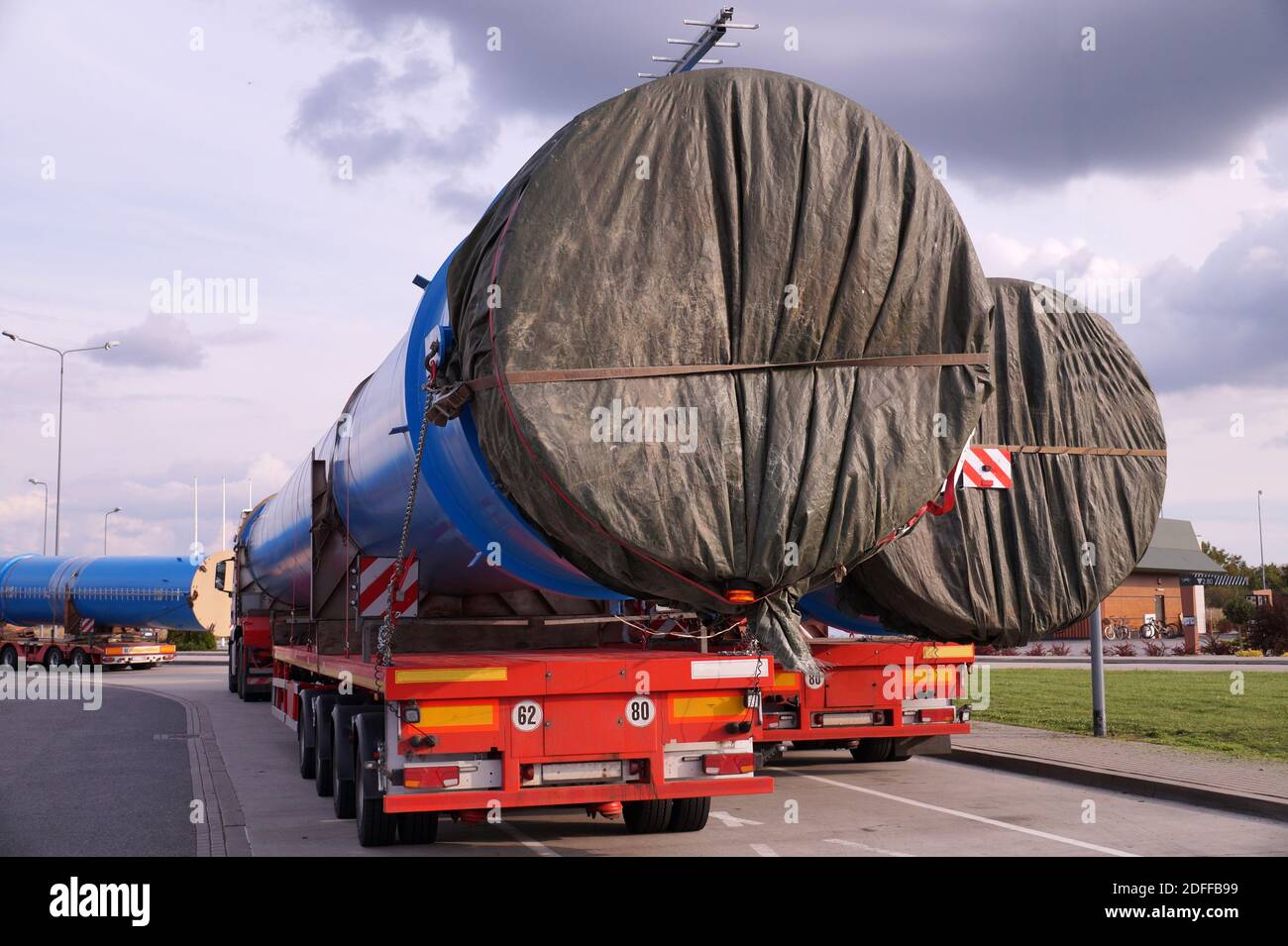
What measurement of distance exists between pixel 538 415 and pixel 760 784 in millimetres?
3192

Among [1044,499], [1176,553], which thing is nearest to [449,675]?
[1044,499]

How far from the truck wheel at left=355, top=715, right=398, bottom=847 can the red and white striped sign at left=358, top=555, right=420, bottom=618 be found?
97 cm

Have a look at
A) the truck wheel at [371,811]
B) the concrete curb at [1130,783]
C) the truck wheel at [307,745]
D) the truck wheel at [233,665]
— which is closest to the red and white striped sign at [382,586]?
the truck wheel at [371,811]

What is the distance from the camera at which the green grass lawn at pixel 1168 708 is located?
12.9 m

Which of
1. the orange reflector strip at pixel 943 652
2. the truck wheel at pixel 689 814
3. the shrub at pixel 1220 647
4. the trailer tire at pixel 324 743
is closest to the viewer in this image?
the truck wheel at pixel 689 814

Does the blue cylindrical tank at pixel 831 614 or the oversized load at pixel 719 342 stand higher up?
the oversized load at pixel 719 342

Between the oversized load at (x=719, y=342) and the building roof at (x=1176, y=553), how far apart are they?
50926 mm

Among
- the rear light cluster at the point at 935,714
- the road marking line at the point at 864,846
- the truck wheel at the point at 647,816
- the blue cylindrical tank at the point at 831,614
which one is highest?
the blue cylindrical tank at the point at 831,614

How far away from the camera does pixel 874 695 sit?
433 inches

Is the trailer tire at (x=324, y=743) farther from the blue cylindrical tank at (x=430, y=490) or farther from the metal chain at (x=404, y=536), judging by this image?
the metal chain at (x=404, y=536)

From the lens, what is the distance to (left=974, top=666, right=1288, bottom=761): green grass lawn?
42.4 ft

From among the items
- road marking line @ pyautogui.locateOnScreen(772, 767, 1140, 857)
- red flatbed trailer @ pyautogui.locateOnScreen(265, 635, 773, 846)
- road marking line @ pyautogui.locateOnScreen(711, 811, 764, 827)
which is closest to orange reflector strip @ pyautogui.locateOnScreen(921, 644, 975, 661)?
road marking line @ pyautogui.locateOnScreen(772, 767, 1140, 857)

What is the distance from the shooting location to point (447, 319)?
277 inches

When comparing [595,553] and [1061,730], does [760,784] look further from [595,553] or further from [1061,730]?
[1061,730]
